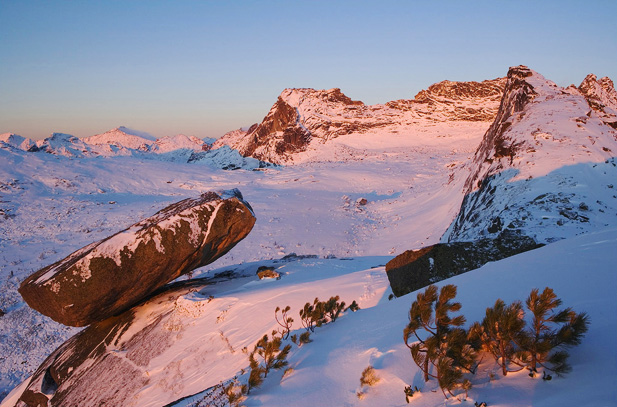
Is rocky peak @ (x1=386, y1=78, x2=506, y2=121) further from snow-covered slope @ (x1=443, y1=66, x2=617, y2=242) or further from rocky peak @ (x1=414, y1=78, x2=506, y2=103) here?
snow-covered slope @ (x1=443, y1=66, x2=617, y2=242)

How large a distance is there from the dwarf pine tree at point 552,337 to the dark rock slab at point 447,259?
395 cm

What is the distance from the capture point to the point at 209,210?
896 centimetres

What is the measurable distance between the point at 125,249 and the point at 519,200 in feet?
37.5

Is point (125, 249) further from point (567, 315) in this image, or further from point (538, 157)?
point (538, 157)

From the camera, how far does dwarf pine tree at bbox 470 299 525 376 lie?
2711mm

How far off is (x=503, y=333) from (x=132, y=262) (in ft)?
27.3

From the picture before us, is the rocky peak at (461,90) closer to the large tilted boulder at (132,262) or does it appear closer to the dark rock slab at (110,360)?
the large tilted boulder at (132,262)

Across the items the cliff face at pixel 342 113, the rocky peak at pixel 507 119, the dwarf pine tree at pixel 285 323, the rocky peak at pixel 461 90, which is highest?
the rocky peak at pixel 461 90

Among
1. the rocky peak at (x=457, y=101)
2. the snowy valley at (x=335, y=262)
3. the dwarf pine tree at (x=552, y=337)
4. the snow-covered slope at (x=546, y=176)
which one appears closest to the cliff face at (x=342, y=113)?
the rocky peak at (x=457, y=101)

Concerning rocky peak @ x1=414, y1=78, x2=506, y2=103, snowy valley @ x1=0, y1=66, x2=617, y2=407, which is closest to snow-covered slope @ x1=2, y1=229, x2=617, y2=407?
snowy valley @ x1=0, y1=66, x2=617, y2=407

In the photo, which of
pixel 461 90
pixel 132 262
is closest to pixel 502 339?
pixel 132 262

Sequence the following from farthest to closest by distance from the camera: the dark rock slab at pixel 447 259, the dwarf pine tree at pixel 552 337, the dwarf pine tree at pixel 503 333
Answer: the dark rock slab at pixel 447 259
the dwarf pine tree at pixel 503 333
the dwarf pine tree at pixel 552 337

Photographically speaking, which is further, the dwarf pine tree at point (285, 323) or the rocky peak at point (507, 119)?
the rocky peak at point (507, 119)

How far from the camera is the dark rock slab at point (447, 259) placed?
689 centimetres
